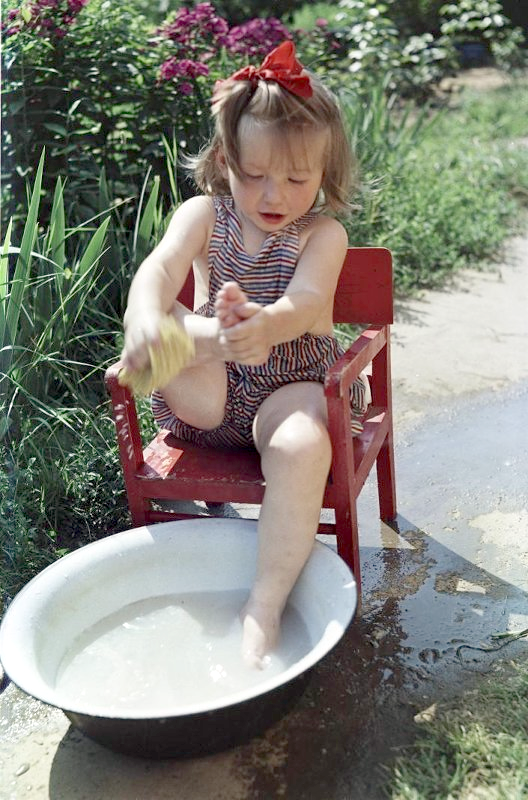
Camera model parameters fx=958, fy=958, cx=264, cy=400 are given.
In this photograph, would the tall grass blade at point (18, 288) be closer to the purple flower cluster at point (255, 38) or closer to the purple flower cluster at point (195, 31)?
the purple flower cluster at point (195, 31)

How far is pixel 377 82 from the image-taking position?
19.8 feet

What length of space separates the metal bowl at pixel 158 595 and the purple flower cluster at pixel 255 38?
2.74 m

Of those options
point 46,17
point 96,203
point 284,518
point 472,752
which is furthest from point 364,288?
point 46,17

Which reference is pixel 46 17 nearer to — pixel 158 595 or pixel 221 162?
pixel 221 162

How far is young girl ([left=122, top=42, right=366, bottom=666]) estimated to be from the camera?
6.41 ft

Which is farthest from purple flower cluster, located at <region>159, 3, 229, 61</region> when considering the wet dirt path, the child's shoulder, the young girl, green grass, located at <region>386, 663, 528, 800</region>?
green grass, located at <region>386, 663, 528, 800</region>

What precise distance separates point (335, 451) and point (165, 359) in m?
0.44

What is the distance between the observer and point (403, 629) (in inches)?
88.9

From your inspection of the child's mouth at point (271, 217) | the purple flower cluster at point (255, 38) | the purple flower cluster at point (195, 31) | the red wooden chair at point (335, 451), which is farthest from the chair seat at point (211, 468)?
the purple flower cluster at point (255, 38)

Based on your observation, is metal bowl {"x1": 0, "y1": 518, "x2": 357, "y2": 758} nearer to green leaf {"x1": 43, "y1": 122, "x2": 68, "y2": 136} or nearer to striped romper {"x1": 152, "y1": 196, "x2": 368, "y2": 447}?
striped romper {"x1": 152, "y1": 196, "x2": 368, "y2": 447}

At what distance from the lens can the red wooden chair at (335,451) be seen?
2096 mm

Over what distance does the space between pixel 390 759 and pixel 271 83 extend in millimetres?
1432

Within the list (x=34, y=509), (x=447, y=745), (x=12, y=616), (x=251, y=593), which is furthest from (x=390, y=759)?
(x=34, y=509)

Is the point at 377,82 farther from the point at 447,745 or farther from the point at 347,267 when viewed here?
the point at 447,745
